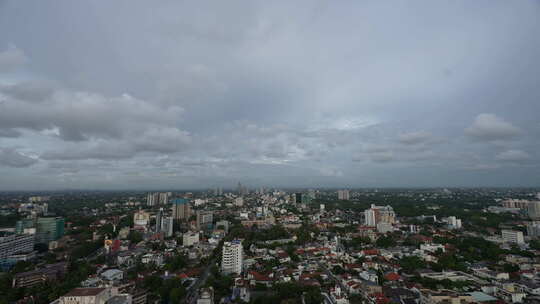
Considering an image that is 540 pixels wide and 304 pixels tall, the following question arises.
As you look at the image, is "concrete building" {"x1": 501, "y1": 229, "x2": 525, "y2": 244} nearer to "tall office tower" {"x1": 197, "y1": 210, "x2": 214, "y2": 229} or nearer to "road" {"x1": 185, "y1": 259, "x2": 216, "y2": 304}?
"road" {"x1": 185, "y1": 259, "x2": 216, "y2": 304}

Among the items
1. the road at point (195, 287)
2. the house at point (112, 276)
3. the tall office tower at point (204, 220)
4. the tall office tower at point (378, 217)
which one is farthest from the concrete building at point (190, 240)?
the tall office tower at point (378, 217)

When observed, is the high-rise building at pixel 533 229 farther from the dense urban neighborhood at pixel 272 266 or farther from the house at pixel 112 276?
the house at pixel 112 276

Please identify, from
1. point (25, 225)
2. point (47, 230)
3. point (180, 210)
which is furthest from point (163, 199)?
point (47, 230)

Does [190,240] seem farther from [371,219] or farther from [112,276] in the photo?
[371,219]

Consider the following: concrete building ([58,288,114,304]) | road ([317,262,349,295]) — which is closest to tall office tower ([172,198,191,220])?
road ([317,262,349,295])

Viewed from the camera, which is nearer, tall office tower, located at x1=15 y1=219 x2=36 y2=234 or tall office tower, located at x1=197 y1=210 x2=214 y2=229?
tall office tower, located at x1=15 y1=219 x2=36 y2=234
